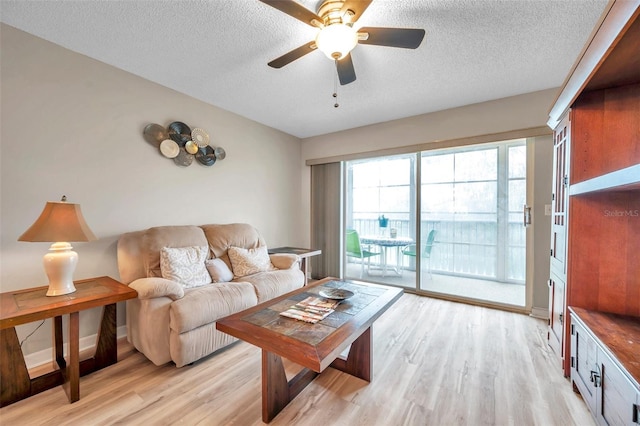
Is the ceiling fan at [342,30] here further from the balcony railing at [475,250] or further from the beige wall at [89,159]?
the balcony railing at [475,250]

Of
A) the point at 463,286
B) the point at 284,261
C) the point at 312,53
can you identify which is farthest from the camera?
the point at 463,286

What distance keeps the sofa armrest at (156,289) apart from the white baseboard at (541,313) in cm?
353

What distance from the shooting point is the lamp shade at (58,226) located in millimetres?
1575

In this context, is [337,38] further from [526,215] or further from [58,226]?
[526,215]

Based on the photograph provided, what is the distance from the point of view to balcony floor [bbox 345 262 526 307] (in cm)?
310

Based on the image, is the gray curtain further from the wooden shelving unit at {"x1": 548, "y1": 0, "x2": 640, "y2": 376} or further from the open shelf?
the open shelf

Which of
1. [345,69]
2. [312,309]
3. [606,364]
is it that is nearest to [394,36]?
[345,69]

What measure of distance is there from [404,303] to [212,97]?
339 cm

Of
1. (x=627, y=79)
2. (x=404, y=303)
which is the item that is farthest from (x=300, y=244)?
(x=627, y=79)

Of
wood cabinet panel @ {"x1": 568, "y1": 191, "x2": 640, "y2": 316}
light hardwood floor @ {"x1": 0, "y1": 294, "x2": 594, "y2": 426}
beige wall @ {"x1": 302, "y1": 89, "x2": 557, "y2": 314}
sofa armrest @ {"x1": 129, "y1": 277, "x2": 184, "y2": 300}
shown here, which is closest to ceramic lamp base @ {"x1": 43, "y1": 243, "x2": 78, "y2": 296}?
sofa armrest @ {"x1": 129, "y1": 277, "x2": 184, "y2": 300}

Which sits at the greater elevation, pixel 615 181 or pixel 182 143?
pixel 182 143

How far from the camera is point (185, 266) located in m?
2.27

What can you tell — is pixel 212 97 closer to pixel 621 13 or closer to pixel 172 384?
pixel 172 384

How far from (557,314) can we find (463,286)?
1.57 meters
